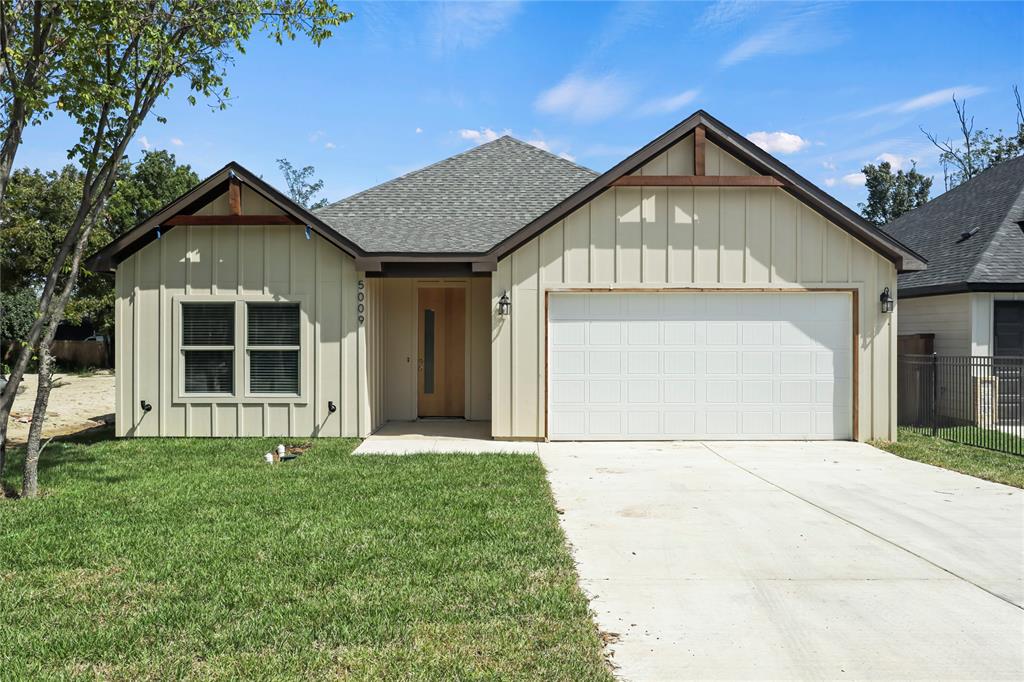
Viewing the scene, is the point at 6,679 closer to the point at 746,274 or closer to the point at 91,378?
the point at 746,274

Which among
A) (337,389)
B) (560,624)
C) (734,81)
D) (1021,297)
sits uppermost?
(734,81)

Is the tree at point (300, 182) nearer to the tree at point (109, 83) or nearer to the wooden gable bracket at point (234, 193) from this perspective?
the wooden gable bracket at point (234, 193)

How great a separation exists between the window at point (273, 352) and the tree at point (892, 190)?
39.4 metres

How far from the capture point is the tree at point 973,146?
34969 millimetres

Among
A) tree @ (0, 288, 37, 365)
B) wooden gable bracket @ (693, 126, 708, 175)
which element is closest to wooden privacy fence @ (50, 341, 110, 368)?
tree @ (0, 288, 37, 365)

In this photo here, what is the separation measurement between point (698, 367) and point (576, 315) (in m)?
2.16

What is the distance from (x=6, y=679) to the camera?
→ 3.26 metres

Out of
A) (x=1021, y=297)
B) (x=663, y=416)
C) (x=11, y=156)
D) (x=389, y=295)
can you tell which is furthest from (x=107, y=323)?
(x=1021, y=297)

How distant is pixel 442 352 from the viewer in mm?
13320

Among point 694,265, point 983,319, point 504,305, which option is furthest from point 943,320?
point 504,305

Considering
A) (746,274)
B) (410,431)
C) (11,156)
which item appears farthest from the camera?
(410,431)

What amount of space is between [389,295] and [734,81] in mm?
11458

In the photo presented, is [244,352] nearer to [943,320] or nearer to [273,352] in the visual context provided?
[273,352]

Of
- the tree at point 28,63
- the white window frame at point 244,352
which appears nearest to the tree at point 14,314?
the white window frame at point 244,352
